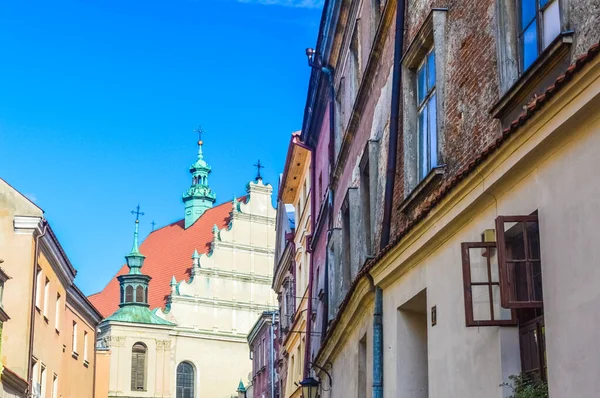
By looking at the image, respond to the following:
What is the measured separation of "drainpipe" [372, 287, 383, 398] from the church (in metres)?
48.9

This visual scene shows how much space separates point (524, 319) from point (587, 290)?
57.5 inches

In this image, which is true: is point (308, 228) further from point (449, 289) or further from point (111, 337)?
point (111, 337)

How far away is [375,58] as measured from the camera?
1323cm

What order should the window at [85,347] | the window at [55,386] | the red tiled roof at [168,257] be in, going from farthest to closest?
1. the red tiled roof at [168,257]
2. the window at [85,347]
3. the window at [55,386]

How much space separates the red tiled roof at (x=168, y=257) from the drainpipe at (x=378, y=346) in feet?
178

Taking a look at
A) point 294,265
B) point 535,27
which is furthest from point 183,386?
point 535,27

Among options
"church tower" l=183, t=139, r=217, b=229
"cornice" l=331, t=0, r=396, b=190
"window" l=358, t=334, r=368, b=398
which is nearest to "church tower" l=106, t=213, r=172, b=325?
"church tower" l=183, t=139, r=217, b=229

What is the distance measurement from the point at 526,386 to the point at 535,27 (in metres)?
2.56

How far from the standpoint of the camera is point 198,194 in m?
79.1

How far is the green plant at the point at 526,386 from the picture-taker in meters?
6.51

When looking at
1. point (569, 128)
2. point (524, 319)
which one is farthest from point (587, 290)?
point (524, 319)

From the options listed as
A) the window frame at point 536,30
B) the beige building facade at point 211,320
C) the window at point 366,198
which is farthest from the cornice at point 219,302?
the window frame at point 536,30

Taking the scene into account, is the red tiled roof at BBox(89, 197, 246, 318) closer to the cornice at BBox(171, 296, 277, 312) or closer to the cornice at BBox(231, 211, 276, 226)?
the cornice at BBox(231, 211, 276, 226)

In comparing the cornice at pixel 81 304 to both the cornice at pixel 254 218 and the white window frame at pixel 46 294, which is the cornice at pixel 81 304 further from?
the cornice at pixel 254 218
